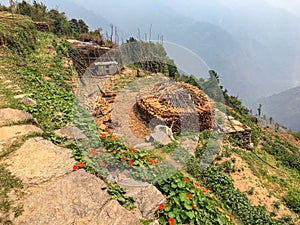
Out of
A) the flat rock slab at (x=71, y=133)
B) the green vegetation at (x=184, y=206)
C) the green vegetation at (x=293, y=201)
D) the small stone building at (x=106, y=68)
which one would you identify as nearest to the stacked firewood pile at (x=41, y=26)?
the small stone building at (x=106, y=68)

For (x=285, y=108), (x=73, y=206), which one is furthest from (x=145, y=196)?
(x=285, y=108)

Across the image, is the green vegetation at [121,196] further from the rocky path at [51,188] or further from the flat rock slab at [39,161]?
the flat rock slab at [39,161]

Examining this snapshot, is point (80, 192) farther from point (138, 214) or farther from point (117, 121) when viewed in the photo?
point (117, 121)

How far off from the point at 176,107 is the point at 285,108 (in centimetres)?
13157

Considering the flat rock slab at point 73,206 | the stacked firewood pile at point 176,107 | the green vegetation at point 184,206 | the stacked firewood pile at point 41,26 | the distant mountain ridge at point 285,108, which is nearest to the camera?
the flat rock slab at point 73,206

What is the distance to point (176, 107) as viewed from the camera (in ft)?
26.9

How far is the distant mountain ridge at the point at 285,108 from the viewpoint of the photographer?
105 meters

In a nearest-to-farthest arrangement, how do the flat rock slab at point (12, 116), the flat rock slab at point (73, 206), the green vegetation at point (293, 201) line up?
1. the flat rock slab at point (73, 206)
2. the flat rock slab at point (12, 116)
3. the green vegetation at point (293, 201)

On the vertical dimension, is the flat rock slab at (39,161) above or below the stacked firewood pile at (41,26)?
below

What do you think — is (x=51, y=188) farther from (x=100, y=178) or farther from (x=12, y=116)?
(x=12, y=116)

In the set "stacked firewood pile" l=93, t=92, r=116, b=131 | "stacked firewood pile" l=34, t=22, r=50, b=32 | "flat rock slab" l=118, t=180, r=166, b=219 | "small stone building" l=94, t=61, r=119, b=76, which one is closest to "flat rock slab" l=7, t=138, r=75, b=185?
"flat rock slab" l=118, t=180, r=166, b=219

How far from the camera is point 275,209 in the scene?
5336 mm

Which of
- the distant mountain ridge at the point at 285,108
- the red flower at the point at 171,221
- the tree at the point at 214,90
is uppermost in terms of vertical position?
the red flower at the point at 171,221

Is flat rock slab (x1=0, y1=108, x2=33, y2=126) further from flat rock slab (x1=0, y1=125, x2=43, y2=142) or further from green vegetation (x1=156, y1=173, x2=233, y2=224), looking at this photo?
green vegetation (x1=156, y1=173, x2=233, y2=224)
